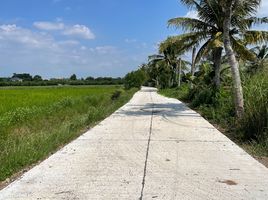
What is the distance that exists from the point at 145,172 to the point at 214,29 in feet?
51.7

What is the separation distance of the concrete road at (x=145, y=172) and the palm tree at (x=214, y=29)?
1074 centimetres

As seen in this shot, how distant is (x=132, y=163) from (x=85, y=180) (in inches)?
56.8

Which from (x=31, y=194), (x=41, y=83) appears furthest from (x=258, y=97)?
(x=41, y=83)

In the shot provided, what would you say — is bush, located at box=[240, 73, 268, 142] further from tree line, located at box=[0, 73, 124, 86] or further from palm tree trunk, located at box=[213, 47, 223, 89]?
tree line, located at box=[0, 73, 124, 86]

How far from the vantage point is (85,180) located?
6645mm

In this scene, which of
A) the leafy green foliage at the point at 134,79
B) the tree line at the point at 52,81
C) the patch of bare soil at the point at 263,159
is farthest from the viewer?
the tree line at the point at 52,81

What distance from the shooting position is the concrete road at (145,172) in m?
5.97

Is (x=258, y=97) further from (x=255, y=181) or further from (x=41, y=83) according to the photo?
(x=41, y=83)

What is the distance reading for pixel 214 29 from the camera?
21.6 m

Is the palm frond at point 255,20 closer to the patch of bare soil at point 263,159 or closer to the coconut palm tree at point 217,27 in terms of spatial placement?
the coconut palm tree at point 217,27

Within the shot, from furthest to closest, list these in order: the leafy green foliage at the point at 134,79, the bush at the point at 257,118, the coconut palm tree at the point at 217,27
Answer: the leafy green foliage at the point at 134,79 → the coconut palm tree at the point at 217,27 → the bush at the point at 257,118

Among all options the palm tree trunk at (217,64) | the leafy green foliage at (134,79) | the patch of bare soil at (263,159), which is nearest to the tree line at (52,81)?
the leafy green foliage at (134,79)

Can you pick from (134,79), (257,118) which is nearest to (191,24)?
(257,118)

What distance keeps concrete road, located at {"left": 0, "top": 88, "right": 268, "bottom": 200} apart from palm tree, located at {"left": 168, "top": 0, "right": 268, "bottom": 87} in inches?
423
